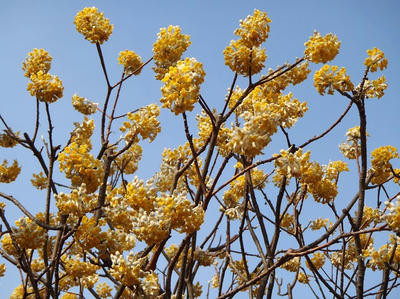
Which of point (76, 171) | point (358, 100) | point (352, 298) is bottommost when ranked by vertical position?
point (352, 298)

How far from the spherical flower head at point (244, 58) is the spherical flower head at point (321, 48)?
40 cm

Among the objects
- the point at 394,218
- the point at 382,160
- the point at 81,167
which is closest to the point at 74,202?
the point at 81,167

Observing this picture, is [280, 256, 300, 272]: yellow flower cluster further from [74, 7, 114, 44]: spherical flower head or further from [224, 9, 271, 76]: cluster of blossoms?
[74, 7, 114, 44]: spherical flower head

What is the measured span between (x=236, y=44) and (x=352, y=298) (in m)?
2.59

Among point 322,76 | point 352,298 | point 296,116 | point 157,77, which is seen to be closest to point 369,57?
point 322,76

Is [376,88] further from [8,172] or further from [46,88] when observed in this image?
[8,172]

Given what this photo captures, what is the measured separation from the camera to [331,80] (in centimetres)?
328

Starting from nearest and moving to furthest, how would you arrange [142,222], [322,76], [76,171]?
[142,222] → [76,171] → [322,76]

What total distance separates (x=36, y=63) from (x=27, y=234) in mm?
1849

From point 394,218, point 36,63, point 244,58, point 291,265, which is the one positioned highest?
point 36,63

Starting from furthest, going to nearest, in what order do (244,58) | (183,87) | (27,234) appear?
(244,58)
(27,234)
(183,87)

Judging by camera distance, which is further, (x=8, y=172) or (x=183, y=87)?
(x=8, y=172)

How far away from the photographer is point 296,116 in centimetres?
370

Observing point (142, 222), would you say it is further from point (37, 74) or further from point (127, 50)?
point (127, 50)
